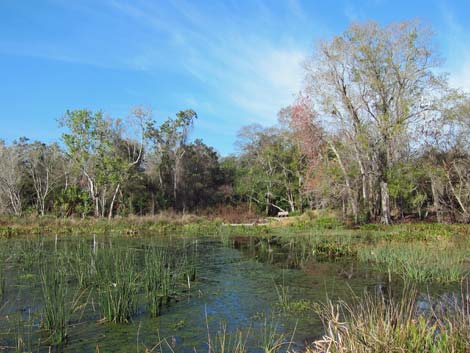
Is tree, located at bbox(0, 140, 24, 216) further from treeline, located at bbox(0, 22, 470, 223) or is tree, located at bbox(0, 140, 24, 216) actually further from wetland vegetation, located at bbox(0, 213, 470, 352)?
wetland vegetation, located at bbox(0, 213, 470, 352)

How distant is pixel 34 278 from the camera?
29.8ft

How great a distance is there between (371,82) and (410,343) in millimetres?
21324

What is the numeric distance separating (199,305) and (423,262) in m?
5.61

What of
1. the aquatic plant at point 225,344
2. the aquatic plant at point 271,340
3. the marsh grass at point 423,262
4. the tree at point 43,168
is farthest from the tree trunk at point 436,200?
the tree at point 43,168

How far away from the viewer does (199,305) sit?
754cm

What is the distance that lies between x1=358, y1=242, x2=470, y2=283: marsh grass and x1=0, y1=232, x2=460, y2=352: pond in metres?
0.43

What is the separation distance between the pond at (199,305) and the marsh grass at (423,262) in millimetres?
429

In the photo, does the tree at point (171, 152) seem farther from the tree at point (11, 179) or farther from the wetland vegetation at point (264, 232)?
the tree at point (11, 179)

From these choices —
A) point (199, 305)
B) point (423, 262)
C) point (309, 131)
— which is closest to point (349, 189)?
point (309, 131)

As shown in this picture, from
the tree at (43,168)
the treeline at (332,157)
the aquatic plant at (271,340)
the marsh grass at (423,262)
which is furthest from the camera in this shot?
the tree at (43,168)

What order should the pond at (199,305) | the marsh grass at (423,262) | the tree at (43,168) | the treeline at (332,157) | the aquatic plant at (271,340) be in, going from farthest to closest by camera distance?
the tree at (43,168), the treeline at (332,157), the marsh grass at (423,262), the pond at (199,305), the aquatic plant at (271,340)

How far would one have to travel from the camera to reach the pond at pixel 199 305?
5566mm

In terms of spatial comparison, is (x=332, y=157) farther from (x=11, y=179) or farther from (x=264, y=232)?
(x=11, y=179)

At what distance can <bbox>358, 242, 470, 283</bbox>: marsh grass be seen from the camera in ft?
30.2
